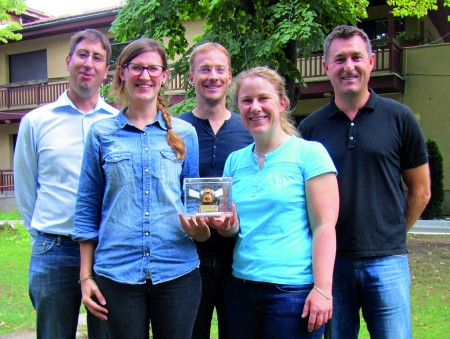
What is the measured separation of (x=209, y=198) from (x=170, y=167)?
267 millimetres

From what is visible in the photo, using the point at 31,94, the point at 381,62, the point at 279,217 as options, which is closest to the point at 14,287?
the point at 279,217

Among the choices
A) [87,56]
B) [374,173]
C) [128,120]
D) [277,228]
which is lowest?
[277,228]

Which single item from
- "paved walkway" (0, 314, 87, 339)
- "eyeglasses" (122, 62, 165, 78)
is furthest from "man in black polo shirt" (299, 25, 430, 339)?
"paved walkway" (0, 314, 87, 339)

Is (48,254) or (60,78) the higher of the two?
(60,78)

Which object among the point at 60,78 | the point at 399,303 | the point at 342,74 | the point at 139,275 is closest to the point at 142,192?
the point at 139,275

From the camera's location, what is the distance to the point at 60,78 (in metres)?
19.7

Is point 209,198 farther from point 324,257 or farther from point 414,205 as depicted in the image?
point 414,205

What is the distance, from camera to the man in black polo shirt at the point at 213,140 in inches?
116

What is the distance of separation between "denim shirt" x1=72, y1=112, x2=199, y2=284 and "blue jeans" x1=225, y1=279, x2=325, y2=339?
0.32 meters

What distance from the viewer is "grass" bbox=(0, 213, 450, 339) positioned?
533cm

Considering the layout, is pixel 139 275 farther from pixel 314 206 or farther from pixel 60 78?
pixel 60 78

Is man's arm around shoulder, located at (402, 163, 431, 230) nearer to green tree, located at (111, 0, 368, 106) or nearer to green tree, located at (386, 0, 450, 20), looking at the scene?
green tree, located at (111, 0, 368, 106)

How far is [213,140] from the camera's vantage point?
10.2 feet

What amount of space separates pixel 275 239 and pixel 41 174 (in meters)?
1.51
